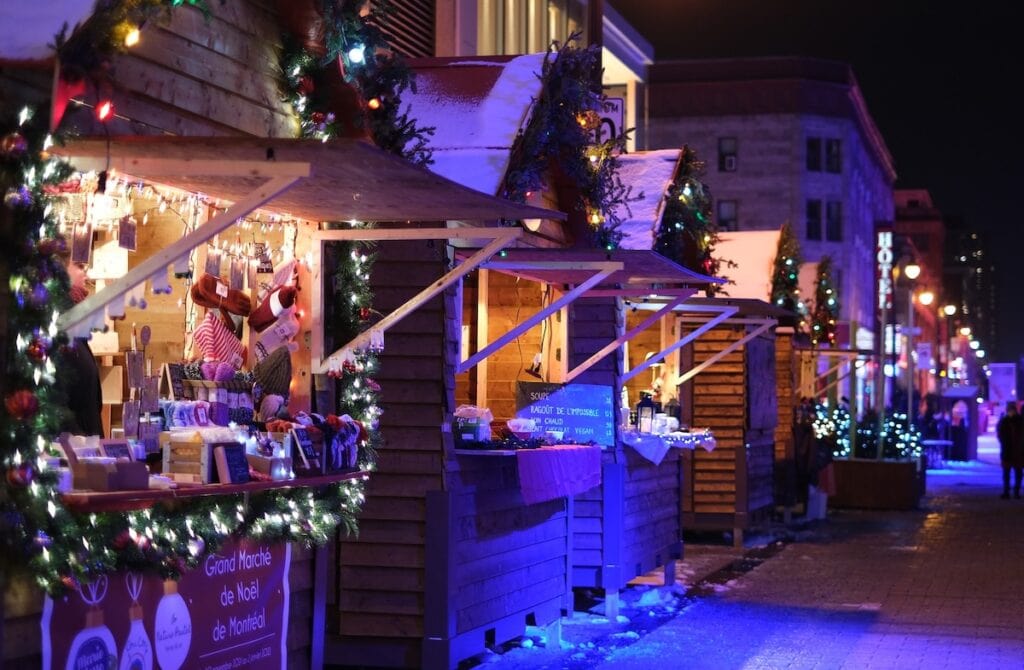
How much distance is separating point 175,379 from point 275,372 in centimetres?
81

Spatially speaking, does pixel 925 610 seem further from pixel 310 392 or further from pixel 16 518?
pixel 16 518

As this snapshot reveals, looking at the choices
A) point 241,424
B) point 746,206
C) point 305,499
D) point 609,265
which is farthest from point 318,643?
point 746,206

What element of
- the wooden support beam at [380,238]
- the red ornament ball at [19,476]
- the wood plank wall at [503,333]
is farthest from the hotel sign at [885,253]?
the red ornament ball at [19,476]

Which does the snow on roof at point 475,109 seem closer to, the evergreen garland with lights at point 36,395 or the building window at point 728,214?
the evergreen garland with lights at point 36,395

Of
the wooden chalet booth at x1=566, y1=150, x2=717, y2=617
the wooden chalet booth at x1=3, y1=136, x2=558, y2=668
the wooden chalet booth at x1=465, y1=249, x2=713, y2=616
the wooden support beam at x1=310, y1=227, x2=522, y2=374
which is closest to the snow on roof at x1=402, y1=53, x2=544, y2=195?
the wooden chalet booth at x1=566, y1=150, x2=717, y2=617

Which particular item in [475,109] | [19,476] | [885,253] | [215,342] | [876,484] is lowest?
[876,484]

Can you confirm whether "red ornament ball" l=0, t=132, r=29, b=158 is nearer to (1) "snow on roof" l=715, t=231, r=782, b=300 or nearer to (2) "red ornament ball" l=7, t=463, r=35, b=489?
(2) "red ornament ball" l=7, t=463, r=35, b=489

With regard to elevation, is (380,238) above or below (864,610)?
above

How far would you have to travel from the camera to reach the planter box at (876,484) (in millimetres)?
28094

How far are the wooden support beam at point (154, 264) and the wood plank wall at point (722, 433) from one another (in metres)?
14.1

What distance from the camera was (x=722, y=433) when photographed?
20.9 m

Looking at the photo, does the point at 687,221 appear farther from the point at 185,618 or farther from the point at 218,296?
the point at 185,618

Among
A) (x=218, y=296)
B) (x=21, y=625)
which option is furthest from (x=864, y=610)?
(x=21, y=625)

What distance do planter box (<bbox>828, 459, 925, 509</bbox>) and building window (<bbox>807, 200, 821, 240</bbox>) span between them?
105 feet
